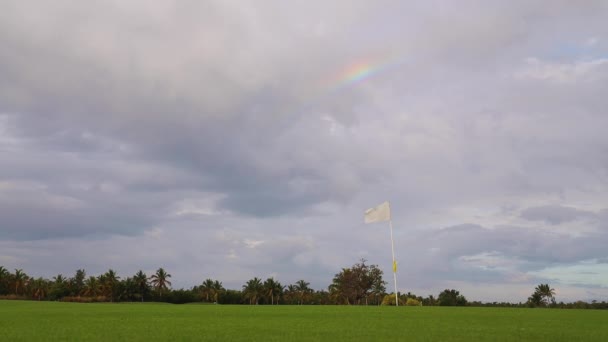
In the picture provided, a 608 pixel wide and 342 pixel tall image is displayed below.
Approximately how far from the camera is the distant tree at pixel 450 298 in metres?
75.6

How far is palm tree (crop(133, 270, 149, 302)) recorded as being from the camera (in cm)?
11294

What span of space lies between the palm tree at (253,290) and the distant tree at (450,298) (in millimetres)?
53816

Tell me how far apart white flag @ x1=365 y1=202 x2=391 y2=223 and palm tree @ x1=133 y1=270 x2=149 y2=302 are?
299 feet

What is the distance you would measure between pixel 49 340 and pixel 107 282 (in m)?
114

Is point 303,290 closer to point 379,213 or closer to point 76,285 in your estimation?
point 76,285

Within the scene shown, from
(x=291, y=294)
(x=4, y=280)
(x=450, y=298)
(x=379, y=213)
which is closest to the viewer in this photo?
(x=379, y=213)

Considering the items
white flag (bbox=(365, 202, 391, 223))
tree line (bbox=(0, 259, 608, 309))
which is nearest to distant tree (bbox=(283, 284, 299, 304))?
tree line (bbox=(0, 259, 608, 309))

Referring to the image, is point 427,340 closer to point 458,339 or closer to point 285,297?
point 458,339

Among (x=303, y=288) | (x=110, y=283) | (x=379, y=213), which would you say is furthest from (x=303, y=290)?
(x=379, y=213)

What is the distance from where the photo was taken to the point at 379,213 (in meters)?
34.7

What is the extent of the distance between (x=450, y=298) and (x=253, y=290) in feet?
195

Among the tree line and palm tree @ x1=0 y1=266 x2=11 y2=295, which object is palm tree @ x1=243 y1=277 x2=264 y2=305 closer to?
the tree line

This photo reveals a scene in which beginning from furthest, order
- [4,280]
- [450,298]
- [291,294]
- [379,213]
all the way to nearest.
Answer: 1. [291,294]
2. [4,280]
3. [450,298]
4. [379,213]

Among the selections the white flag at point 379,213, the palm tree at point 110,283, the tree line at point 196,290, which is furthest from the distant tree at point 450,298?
the palm tree at point 110,283
